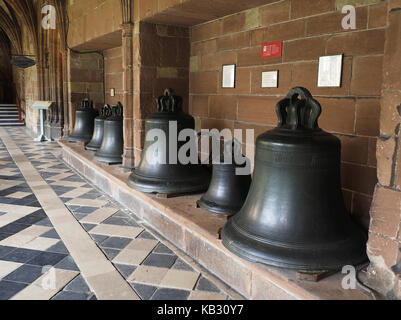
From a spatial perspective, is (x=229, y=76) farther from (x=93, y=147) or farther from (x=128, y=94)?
(x=93, y=147)

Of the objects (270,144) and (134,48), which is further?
(134,48)

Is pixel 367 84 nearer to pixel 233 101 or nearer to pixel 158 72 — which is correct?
pixel 233 101

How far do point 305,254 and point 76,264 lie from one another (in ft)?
5.92

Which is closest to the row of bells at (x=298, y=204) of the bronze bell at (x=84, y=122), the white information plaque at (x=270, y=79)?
the white information plaque at (x=270, y=79)

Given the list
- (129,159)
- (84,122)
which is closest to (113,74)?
(84,122)

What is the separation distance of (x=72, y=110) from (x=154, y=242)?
18.0 ft

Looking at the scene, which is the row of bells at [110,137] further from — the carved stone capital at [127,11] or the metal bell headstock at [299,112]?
the metal bell headstock at [299,112]

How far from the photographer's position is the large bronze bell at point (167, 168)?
3666 mm

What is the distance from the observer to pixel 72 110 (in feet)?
26.1

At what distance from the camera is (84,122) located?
6941 mm

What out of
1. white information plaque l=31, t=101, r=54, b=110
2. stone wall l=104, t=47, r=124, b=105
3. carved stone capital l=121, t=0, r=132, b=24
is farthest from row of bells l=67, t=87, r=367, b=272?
white information plaque l=31, t=101, r=54, b=110

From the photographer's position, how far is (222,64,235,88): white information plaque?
3857 millimetres
